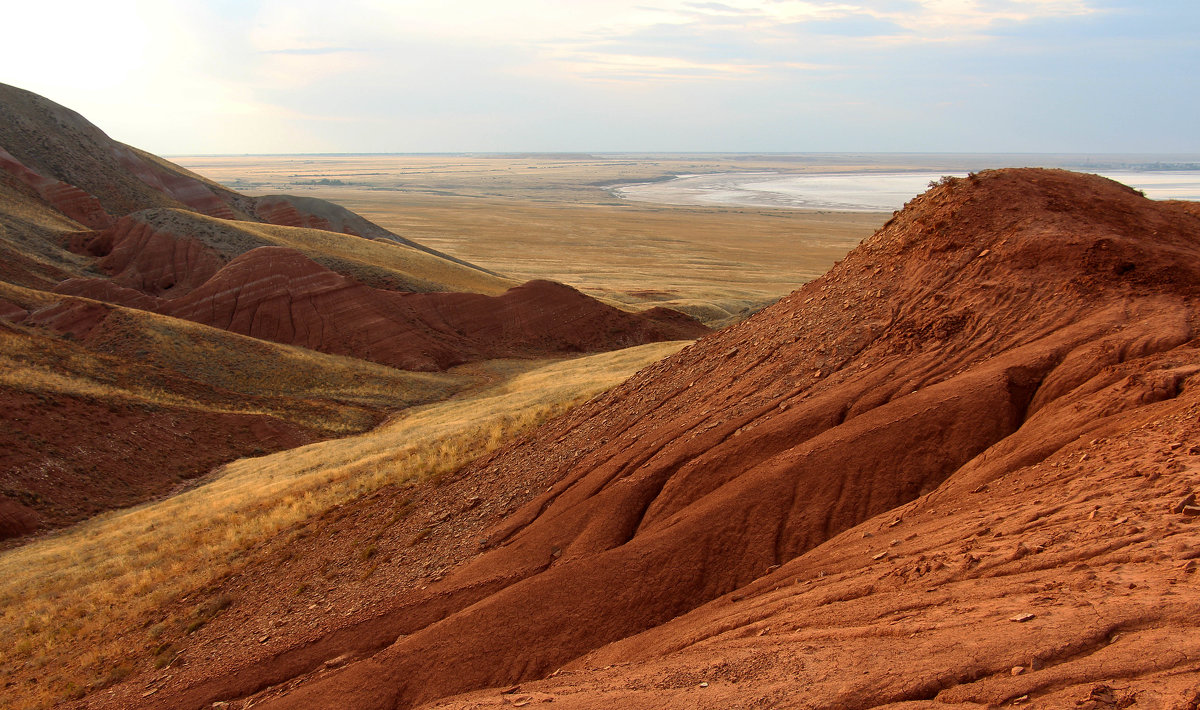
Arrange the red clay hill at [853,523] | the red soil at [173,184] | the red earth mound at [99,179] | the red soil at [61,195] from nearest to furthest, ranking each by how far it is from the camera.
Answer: the red clay hill at [853,523], the red soil at [61,195], the red earth mound at [99,179], the red soil at [173,184]

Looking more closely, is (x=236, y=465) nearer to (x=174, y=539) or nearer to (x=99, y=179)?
(x=174, y=539)

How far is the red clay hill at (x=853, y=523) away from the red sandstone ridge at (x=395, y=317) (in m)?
26.2

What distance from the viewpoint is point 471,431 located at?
73.7 ft

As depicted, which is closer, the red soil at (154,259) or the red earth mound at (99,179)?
the red soil at (154,259)

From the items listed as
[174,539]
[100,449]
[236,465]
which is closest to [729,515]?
[174,539]

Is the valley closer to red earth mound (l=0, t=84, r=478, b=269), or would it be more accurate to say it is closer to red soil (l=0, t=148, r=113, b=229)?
red soil (l=0, t=148, r=113, b=229)

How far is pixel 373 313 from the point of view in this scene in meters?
44.1

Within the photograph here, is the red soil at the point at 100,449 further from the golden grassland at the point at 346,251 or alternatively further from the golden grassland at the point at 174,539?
the golden grassland at the point at 346,251

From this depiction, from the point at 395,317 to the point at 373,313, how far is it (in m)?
1.23

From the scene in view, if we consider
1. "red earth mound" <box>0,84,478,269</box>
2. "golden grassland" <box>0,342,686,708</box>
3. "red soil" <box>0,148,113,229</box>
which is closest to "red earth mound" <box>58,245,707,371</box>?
"red soil" <box>0,148,113,229</box>

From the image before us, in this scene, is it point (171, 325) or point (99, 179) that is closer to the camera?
point (171, 325)

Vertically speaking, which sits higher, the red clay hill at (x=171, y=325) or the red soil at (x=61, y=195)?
the red soil at (x=61, y=195)

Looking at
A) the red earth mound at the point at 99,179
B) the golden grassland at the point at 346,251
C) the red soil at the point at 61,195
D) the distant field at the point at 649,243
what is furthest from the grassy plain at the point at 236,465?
the red earth mound at the point at 99,179

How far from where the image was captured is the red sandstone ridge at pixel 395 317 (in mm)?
42375
